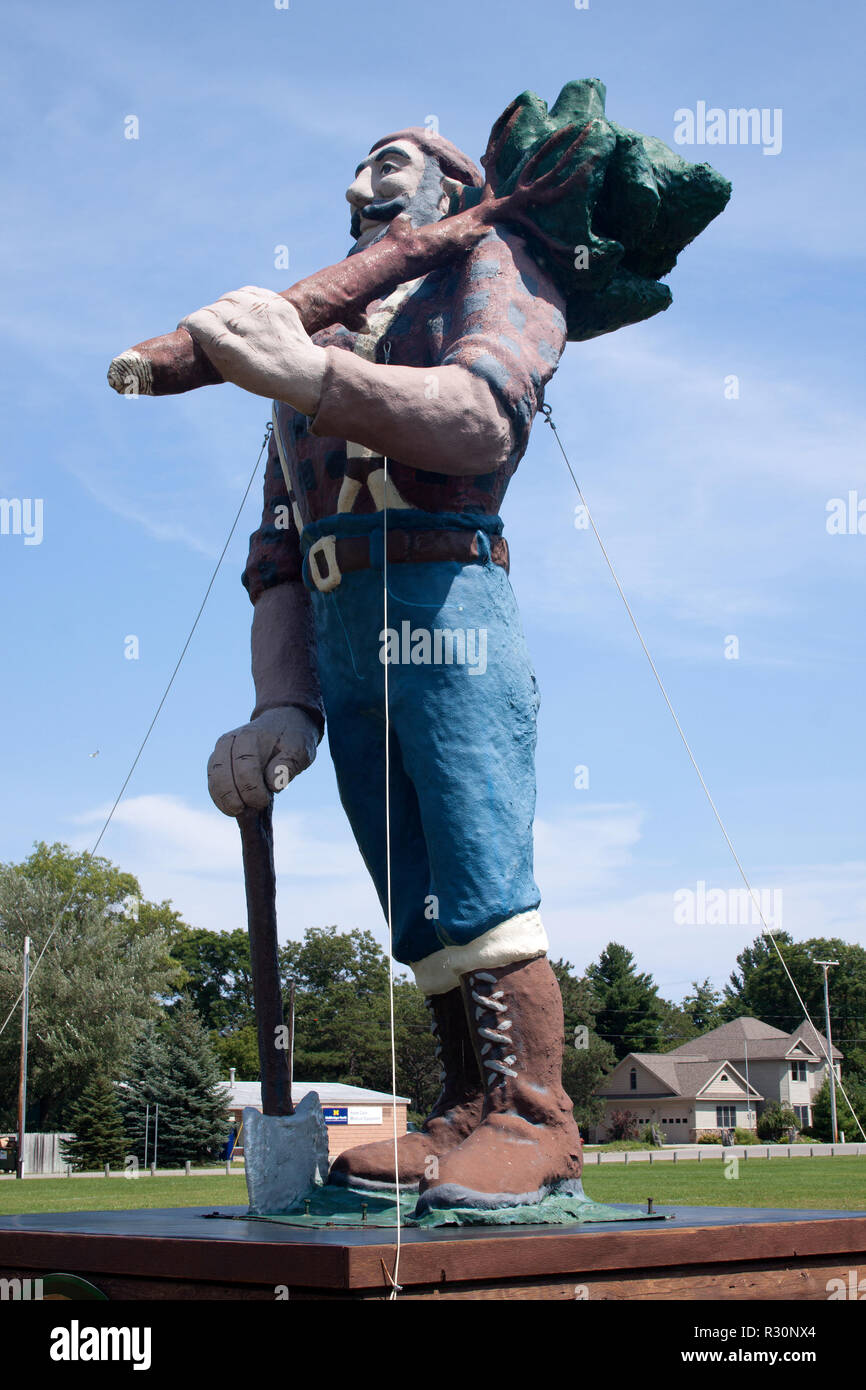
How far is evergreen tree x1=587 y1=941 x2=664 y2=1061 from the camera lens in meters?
51.5

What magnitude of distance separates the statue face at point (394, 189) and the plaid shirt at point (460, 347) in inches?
11.2

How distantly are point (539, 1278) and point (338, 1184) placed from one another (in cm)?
106

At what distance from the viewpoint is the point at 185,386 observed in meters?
3.25

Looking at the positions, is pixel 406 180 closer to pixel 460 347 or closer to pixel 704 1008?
pixel 460 347

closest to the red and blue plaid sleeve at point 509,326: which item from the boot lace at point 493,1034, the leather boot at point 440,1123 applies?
the boot lace at point 493,1034

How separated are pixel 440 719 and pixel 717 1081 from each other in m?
47.9

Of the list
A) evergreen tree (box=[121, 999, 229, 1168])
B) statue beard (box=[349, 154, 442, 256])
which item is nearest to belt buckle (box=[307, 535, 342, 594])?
statue beard (box=[349, 154, 442, 256])

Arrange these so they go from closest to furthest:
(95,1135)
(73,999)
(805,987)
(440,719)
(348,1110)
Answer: (440,719), (95,1135), (348,1110), (73,999), (805,987)

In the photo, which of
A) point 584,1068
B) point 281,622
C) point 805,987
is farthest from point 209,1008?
point 281,622

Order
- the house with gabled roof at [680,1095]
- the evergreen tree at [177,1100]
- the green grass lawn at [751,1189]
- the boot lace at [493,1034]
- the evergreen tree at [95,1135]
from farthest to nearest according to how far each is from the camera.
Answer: the house with gabled roof at [680,1095], the evergreen tree at [177,1100], the evergreen tree at [95,1135], the green grass lawn at [751,1189], the boot lace at [493,1034]

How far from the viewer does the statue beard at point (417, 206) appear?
400 cm

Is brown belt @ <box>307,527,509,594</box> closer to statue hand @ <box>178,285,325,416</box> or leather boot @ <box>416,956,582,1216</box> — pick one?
statue hand @ <box>178,285,325,416</box>

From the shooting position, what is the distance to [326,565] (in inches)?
145

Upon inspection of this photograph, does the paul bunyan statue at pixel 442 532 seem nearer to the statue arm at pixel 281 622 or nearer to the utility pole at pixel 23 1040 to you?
the statue arm at pixel 281 622
